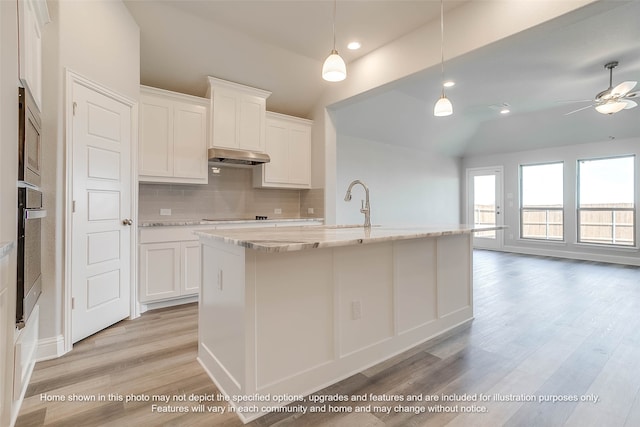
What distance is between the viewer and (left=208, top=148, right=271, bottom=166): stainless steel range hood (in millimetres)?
3773

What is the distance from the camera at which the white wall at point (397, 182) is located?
19.6ft

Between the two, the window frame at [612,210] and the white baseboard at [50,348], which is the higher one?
the window frame at [612,210]

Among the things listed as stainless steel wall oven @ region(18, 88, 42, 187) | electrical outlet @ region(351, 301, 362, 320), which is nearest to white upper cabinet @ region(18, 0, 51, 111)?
stainless steel wall oven @ region(18, 88, 42, 187)

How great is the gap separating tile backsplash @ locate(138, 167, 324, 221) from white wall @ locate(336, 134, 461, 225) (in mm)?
1133

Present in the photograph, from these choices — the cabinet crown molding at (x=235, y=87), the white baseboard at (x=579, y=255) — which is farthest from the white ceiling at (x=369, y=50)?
the white baseboard at (x=579, y=255)

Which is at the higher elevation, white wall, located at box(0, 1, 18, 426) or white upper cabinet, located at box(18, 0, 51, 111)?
white upper cabinet, located at box(18, 0, 51, 111)

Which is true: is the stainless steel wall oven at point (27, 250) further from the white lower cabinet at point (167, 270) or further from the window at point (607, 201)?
the window at point (607, 201)

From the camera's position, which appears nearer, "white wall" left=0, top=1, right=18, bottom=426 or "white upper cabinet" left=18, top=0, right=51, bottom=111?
"white wall" left=0, top=1, right=18, bottom=426

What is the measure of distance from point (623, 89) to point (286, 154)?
439 cm

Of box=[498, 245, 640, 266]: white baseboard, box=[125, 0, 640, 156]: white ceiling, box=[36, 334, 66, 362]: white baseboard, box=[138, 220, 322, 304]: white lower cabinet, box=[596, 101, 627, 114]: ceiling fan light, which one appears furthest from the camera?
box=[498, 245, 640, 266]: white baseboard

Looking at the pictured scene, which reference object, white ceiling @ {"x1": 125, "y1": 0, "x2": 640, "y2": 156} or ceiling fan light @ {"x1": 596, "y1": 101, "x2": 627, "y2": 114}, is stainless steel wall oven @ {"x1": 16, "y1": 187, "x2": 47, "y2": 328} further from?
ceiling fan light @ {"x1": 596, "y1": 101, "x2": 627, "y2": 114}

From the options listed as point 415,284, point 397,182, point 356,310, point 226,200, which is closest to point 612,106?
point 397,182

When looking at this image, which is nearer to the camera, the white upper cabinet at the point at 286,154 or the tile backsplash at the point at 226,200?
the tile backsplash at the point at 226,200

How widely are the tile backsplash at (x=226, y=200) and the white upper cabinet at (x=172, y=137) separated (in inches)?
14.8
